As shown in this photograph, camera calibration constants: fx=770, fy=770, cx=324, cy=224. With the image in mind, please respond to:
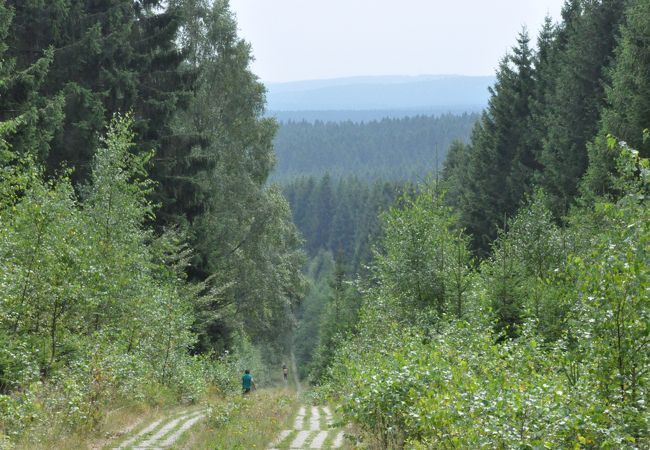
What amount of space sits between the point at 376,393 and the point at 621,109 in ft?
77.9

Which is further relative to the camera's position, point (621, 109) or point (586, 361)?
point (621, 109)

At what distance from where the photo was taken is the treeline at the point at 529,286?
342 inches

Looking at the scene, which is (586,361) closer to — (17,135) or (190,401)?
(190,401)

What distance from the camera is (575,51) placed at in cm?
4091

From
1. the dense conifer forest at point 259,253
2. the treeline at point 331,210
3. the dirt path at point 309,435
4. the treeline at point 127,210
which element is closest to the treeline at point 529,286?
the dense conifer forest at point 259,253

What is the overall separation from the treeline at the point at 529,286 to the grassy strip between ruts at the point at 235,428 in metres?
2.01

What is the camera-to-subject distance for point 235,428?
15320mm

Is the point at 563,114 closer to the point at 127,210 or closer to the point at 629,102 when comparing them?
the point at 629,102

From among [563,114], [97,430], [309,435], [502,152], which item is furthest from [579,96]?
[97,430]

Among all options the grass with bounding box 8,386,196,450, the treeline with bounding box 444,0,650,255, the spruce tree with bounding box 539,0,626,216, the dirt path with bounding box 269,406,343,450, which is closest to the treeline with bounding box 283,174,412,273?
the treeline with bounding box 444,0,650,255

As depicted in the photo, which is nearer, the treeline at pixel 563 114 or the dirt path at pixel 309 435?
the dirt path at pixel 309 435

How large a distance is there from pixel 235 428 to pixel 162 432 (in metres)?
1.53

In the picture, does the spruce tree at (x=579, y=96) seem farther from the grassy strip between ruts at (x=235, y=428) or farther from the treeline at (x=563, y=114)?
the grassy strip between ruts at (x=235, y=428)

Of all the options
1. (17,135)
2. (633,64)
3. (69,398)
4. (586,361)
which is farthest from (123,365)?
(633,64)
